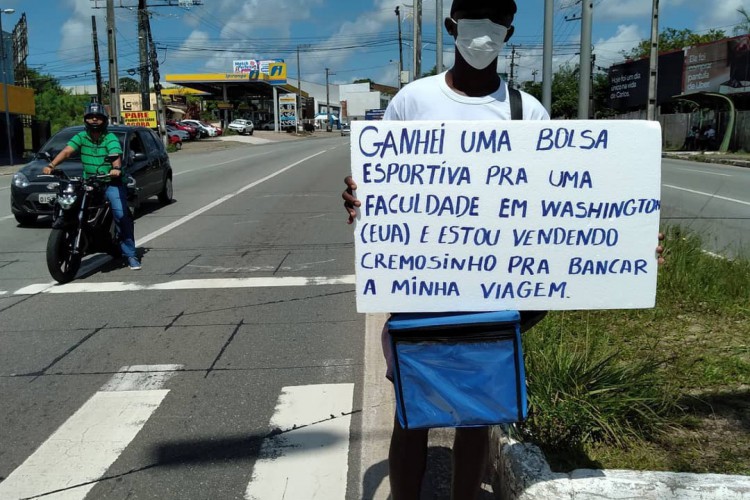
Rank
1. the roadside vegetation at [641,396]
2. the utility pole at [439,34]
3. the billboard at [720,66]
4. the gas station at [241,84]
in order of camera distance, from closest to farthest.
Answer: the roadside vegetation at [641,396], the utility pole at [439,34], the billboard at [720,66], the gas station at [241,84]

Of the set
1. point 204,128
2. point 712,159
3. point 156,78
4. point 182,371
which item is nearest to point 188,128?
point 204,128

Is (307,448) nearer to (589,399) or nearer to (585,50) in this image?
(589,399)

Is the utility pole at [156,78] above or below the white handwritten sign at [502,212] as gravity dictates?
above

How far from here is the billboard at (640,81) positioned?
4028 cm

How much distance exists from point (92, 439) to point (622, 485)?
269cm

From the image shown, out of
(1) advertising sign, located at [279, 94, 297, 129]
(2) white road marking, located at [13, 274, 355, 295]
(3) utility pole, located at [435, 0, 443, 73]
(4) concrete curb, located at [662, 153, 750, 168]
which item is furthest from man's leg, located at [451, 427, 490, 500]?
(1) advertising sign, located at [279, 94, 297, 129]

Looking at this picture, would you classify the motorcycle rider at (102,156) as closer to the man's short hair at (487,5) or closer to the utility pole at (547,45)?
the utility pole at (547,45)

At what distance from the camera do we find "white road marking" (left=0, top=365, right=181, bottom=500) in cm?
324

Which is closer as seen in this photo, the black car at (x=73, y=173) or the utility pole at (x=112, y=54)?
the black car at (x=73, y=173)

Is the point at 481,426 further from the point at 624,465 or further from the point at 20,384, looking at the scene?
the point at 20,384

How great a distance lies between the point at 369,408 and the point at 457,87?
2.25m

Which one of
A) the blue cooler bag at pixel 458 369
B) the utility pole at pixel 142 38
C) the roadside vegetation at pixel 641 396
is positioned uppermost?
the utility pole at pixel 142 38

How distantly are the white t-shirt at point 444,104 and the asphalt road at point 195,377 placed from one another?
1.75 meters

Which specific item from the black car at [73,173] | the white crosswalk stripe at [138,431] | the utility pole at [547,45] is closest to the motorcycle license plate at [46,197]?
the black car at [73,173]
